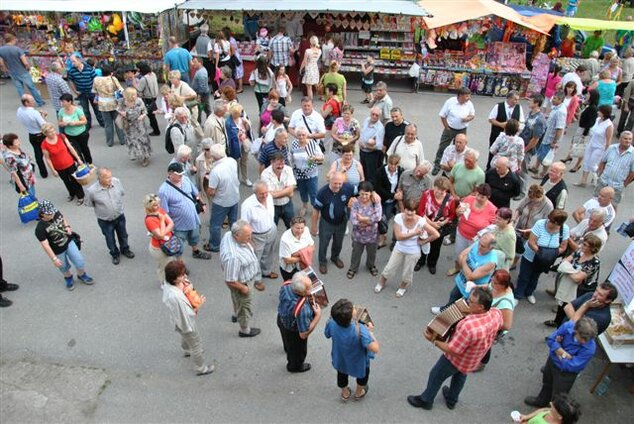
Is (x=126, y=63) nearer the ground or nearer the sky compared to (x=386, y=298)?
nearer the sky

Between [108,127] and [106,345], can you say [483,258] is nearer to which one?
[106,345]

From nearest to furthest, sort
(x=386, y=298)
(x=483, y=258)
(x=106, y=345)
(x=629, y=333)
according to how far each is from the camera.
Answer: (x=629, y=333), (x=483, y=258), (x=106, y=345), (x=386, y=298)

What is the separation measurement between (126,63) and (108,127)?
422cm

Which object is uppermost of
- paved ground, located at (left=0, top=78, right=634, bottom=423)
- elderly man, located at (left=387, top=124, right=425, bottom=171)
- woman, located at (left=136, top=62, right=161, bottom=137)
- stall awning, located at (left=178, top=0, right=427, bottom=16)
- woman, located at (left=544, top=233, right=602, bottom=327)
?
stall awning, located at (left=178, top=0, right=427, bottom=16)

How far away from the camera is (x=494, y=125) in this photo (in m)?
8.32

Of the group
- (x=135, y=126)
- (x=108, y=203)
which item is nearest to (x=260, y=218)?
(x=108, y=203)

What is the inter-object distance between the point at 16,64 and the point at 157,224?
28.2 ft

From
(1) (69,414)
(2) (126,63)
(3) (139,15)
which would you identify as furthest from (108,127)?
(1) (69,414)

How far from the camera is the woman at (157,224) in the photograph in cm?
542

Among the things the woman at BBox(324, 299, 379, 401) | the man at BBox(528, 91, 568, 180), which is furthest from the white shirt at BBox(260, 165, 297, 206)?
the man at BBox(528, 91, 568, 180)

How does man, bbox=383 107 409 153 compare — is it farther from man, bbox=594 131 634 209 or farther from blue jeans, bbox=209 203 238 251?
man, bbox=594 131 634 209

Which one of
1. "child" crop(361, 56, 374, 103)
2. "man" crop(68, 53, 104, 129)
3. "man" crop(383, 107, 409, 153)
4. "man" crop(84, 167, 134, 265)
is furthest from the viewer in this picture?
"child" crop(361, 56, 374, 103)

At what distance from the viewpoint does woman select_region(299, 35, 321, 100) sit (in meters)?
11.6

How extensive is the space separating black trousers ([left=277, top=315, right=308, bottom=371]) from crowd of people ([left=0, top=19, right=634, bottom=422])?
2cm
